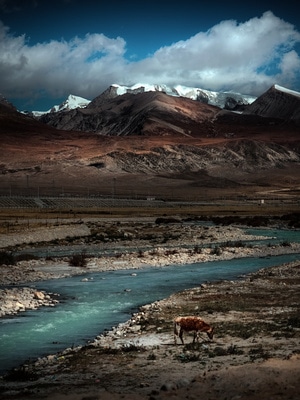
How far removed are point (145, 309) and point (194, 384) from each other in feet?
38.2

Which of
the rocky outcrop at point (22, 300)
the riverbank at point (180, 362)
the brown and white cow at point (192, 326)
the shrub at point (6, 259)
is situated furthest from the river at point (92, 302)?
the shrub at point (6, 259)

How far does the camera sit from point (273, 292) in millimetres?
27266

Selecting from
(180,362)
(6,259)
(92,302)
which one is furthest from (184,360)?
(6,259)

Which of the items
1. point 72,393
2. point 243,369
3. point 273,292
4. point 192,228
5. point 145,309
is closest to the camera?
point 72,393

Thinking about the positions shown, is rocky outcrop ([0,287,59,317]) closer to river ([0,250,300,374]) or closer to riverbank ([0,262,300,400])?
river ([0,250,300,374])

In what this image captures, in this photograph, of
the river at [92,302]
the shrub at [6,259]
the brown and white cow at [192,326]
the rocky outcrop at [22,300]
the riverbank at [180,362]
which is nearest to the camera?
Answer: the riverbank at [180,362]

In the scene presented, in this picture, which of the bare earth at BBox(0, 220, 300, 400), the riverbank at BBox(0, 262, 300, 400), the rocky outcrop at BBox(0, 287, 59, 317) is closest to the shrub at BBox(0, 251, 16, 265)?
the rocky outcrop at BBox(0, 287, 59, 317)

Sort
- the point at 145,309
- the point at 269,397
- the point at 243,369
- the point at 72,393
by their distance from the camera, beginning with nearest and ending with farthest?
the point at 269,397, the point at 72,393, the point at 243,369, the point at 145,309

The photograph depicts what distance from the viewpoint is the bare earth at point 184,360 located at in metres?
12.1

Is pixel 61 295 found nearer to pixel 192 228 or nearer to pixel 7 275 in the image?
pixel 7 275

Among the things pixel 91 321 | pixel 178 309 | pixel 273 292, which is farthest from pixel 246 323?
pixel 273 292

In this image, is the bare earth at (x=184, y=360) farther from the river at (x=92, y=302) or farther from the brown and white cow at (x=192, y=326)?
the river at (x=92, y=302)

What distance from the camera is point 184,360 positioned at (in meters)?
15.0

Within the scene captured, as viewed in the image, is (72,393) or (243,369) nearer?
(72,393)
